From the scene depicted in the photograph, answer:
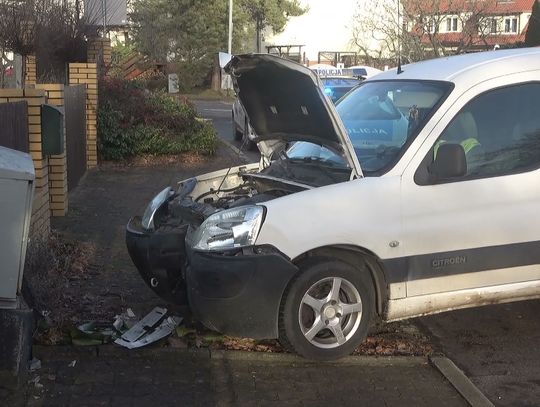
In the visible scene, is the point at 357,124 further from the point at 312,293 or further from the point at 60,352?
the point at 60,352

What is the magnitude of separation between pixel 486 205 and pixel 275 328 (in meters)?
1.65

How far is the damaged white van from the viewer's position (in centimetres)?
484

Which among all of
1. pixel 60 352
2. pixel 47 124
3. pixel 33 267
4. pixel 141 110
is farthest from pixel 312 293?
pixel 141 110

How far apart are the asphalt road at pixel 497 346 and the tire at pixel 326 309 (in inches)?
30.4

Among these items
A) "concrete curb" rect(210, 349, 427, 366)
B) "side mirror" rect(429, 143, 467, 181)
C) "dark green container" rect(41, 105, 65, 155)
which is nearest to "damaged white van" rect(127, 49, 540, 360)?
"side mirror" rect(429, 143, 467, 181)

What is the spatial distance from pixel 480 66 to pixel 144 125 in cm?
1027

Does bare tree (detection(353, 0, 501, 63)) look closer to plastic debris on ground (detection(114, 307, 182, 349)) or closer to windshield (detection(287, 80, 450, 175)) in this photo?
windshield (detection(287, 80, 450, 175))

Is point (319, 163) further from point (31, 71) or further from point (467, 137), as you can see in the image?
point (31, 71)

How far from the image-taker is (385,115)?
5.91 m

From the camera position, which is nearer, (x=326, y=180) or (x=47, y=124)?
(x=326, y=180)

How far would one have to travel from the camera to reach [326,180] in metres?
5.35

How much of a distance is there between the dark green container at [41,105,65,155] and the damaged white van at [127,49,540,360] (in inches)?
97.4

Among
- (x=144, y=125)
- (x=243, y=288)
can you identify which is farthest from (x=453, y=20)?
(x=243, y=288)

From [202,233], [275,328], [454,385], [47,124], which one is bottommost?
[454,385]
